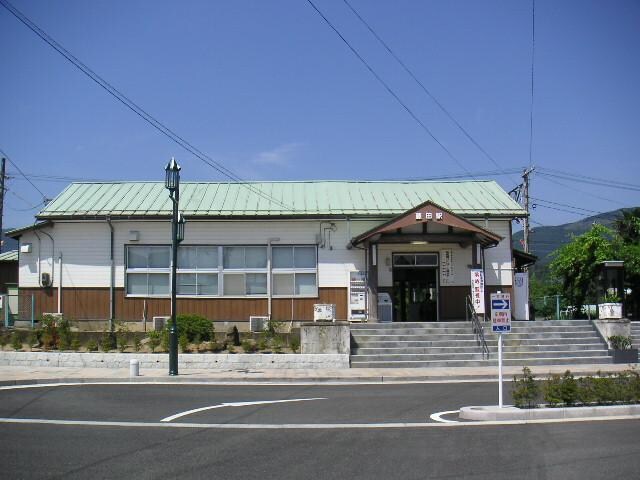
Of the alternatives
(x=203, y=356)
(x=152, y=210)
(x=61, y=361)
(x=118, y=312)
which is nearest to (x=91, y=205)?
(x=152, y=210)

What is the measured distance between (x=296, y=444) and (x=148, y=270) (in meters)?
17.6

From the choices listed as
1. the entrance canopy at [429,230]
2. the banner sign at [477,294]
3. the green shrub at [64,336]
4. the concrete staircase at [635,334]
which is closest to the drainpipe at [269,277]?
the entrance canopy at [429,230]

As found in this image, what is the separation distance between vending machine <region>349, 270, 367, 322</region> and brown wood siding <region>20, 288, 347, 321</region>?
0.53 m

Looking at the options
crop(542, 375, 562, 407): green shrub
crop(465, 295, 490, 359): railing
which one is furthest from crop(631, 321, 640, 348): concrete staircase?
crop(542, 375, 562, 407): green shrub

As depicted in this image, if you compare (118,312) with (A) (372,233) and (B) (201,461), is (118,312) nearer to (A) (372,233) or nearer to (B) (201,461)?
(A) (372,233)

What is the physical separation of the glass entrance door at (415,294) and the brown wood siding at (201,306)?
7.65 feet

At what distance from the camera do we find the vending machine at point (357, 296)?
78.3 feet

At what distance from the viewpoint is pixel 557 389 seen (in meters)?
11.6

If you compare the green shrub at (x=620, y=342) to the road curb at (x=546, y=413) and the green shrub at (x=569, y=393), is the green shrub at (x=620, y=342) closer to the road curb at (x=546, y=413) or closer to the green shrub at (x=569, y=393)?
the road curb at (x=546, y=413)

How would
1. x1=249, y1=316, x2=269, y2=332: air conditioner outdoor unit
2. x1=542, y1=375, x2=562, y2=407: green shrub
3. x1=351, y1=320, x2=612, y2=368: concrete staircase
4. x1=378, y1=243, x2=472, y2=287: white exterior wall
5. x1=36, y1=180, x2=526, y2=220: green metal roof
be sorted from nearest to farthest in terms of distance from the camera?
x1=542, y1=375, x2=562, y2=407: green shrub < x1=351, y1=320, x2=612, y2=368: concrete staircase < x1=249, y1=316, x2=269, y2=332: air conditioner outdoor unit < x1=378, y1=243, x2=472, y2=287: white exterior wall < x1=36, y1=180, x2=526, y2=220: green metal roof

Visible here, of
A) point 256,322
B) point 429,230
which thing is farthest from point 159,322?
point 429,230

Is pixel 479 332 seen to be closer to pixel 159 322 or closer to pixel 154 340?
pixel 154 340

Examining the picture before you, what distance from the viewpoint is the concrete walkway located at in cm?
1725

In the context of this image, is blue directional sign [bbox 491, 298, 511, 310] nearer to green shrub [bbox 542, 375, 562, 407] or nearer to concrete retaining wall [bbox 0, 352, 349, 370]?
green shrub [bbox 542, 375, 562, 407]
